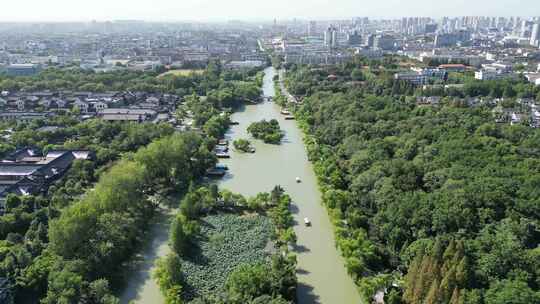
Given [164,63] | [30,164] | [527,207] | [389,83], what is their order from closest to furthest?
[527,207], [30,164], [389,83], [164,63]

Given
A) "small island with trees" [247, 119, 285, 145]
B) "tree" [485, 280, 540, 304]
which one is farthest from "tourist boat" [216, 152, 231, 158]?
"tree" [485, 280, 540, 304]

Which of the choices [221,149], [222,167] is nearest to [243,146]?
[221,149]

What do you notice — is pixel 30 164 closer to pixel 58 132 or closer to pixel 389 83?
pixel 58 132

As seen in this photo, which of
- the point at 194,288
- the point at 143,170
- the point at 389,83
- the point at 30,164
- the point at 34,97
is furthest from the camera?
the point at 389,83

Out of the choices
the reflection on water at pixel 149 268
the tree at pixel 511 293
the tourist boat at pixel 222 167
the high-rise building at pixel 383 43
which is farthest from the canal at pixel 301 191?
the high-rise building at pixel 383 43

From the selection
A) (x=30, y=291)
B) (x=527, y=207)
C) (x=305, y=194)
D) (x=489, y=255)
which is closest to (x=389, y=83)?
(x=305, y=194)

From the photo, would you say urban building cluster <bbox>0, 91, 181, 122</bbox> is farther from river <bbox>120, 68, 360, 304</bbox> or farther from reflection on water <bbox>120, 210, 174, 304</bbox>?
reflection on water <bbox>120, 210, 174, 304</bbox>

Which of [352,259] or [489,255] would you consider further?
[352,259]
